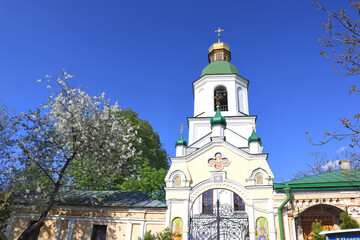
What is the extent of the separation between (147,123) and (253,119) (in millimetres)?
10928

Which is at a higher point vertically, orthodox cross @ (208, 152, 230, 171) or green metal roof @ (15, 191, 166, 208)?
orthodox cross @ (208, 152, 230, 171)

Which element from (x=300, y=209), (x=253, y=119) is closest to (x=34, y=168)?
(x=300, y=209)

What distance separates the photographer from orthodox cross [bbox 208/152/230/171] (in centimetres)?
1170

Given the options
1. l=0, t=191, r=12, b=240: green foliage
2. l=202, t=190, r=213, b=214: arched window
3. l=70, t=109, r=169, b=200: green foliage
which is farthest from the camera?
l=202, t=190, r=213, b=214: arched window

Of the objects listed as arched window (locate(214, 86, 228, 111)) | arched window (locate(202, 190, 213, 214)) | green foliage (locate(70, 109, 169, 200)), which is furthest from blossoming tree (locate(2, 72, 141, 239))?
arched window (locate(214, 86, 228, 111))

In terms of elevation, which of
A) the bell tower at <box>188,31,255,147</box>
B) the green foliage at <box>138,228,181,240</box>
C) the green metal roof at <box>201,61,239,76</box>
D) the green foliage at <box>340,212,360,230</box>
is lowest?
the green foliage at <box>138,228,181,240</box>

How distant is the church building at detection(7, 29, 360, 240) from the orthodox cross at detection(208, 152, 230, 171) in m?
0.04

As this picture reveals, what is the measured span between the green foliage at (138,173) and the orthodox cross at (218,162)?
10.5 feet

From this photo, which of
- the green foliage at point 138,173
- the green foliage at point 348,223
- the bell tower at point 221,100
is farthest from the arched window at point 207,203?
the green foliage at point 348,223

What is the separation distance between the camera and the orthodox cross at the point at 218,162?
38.4 feet

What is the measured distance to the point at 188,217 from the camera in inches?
430

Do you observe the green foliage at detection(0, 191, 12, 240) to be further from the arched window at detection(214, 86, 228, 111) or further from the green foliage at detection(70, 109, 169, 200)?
the arched window at detection(214, 86, 228, 111)

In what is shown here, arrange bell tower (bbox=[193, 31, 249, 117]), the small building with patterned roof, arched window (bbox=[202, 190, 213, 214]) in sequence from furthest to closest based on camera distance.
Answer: bell tower (bbox=[193, 31, 249, 117])
arched window (bbox=[202, 190, 213, 214])
the small building with patterned roof

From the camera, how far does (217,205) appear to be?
10.5m
